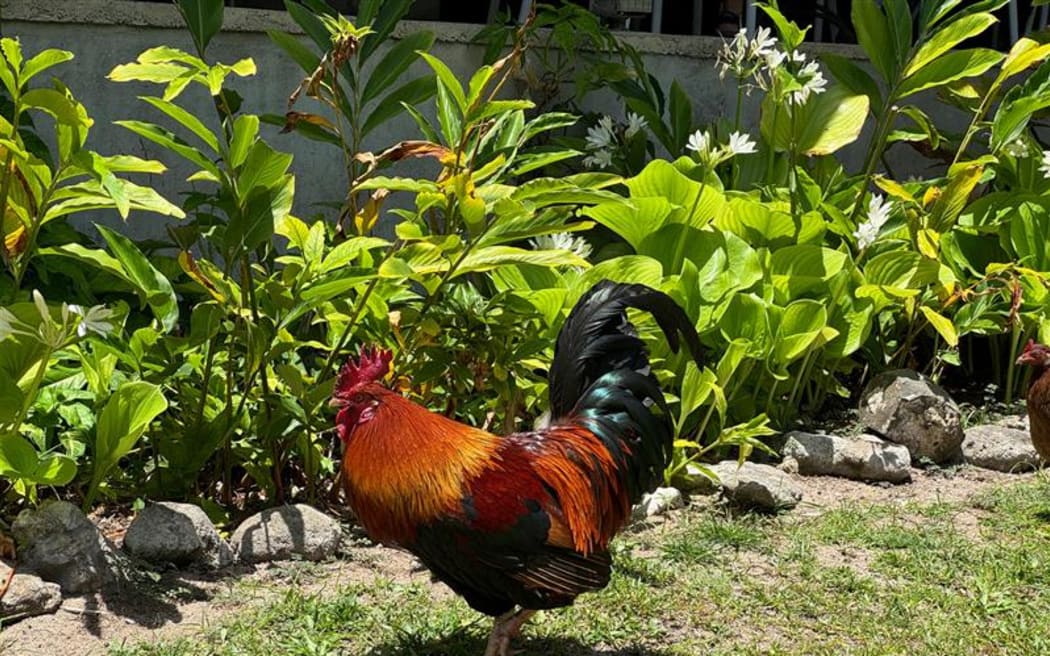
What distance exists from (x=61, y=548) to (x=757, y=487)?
2.54 m

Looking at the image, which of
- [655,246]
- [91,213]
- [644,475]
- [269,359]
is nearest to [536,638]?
[644,475]

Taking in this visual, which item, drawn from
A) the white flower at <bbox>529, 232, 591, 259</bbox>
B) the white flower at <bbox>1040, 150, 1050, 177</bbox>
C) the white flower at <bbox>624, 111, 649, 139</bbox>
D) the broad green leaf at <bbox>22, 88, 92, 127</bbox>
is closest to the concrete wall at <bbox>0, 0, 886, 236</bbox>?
the white flower at <bbox>624, 111, 649, 139</bbox>

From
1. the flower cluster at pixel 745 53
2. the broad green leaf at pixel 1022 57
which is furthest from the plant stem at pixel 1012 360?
the flower cluster at pixel 745 53

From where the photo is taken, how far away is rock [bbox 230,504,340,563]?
14.8 feet

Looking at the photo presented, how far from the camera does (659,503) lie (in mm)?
5238

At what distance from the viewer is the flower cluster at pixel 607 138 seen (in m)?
6.40

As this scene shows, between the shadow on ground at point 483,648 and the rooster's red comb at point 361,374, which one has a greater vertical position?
the rooster's red comb at point 361,374

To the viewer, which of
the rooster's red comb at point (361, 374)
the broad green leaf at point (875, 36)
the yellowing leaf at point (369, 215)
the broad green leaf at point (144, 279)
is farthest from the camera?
the broad green leaf at point (875, 36)

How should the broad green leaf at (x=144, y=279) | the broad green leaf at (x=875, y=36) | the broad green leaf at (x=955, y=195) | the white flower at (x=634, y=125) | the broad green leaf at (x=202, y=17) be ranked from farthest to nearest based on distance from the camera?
the white flower at (x=634, y=125), the broad green leaf at (x=875, y=36), the broad green leaf at (x=955, y=195), the broad green leaf at (x=202, y=17), the broad green leaf at (x=144, y=279)

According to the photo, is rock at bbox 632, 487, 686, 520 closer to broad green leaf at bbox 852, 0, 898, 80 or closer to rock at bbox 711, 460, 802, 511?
rock at bbox 711, 460, 802, 511

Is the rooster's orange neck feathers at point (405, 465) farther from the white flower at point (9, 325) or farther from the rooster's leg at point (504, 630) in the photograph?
the white flower at point (9, 325)

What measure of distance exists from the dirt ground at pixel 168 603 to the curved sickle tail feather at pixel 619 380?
85cm

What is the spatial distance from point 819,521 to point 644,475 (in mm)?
1468

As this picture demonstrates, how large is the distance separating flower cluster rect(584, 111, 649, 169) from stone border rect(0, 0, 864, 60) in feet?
2.15
